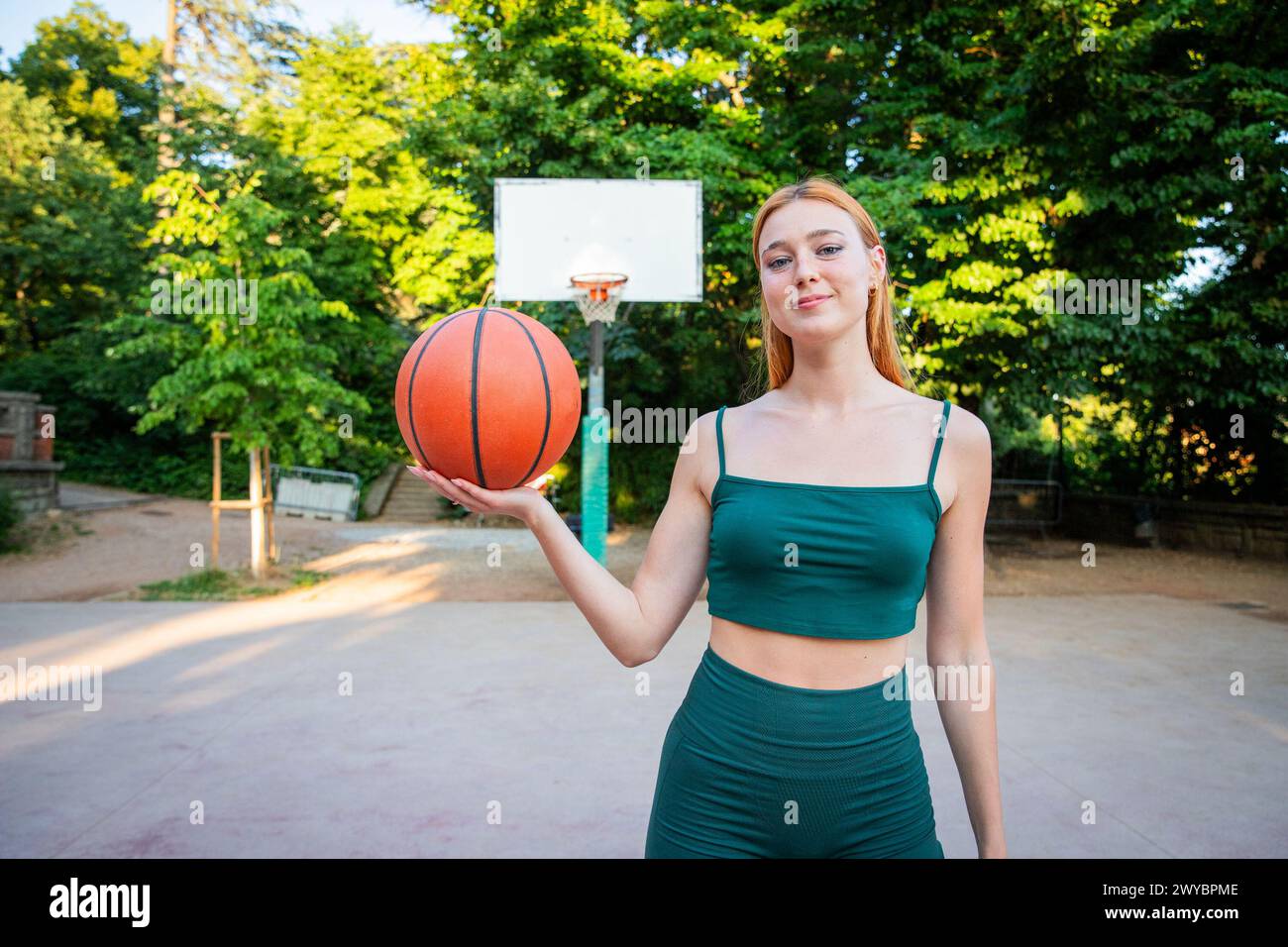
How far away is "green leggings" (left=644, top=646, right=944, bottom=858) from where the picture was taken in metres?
1.44

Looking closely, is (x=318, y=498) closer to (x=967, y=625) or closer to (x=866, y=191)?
(x=866, y=191)

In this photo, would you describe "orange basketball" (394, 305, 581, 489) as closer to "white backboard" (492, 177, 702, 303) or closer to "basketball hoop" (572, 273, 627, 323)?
"basketball hoop" (572, 273, 627, 323)

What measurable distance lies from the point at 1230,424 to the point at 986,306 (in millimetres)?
7529

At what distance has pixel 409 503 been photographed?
20453 mm

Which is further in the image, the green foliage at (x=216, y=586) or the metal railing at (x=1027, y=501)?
the metal railing at (x=1027, y=501)

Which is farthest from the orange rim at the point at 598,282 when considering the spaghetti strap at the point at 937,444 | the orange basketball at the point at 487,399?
the spaghetti strap at the point at 937,444

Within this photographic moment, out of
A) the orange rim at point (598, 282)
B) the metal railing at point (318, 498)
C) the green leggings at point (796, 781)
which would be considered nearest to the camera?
the green leggings at point (796, 781)

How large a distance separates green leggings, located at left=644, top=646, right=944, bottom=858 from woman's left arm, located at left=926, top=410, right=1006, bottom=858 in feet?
0.45

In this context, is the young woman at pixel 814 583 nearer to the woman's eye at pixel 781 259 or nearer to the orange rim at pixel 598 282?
the woman's eye at pixel 781 259

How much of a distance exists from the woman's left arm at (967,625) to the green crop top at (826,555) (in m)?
0.09

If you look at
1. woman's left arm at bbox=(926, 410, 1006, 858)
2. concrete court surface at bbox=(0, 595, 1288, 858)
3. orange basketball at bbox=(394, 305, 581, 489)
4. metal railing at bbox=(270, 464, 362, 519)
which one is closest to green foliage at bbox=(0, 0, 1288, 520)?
metal railing at bbox=(270, 464, 362, 519)

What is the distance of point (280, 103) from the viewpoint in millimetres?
21922

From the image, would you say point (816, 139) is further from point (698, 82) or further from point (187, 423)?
point (187, 423)

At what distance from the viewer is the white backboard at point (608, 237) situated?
9.80 metres
